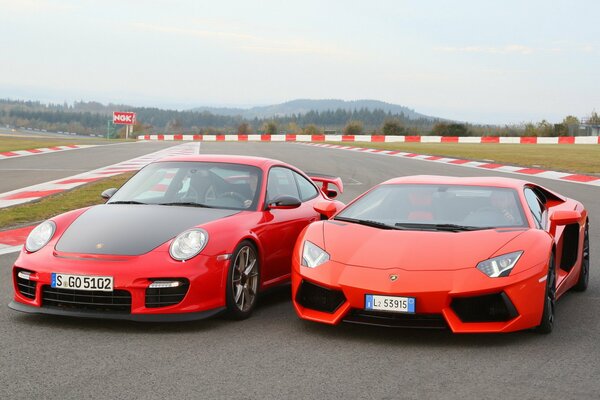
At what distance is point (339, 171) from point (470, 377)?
19.6 metres

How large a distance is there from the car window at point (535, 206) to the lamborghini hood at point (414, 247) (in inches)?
22.5

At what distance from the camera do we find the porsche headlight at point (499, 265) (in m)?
5.52

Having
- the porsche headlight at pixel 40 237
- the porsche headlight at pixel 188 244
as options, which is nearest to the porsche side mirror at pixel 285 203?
the porsche headlight at pixel 188 244

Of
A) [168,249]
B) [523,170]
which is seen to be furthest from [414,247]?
[523,170]

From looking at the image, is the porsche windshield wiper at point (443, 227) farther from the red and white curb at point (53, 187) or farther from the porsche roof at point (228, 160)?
the red and white curb at point (53, 187)

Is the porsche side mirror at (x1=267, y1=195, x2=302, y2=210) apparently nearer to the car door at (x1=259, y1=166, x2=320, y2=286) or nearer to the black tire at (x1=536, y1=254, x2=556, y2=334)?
the car door at (x1=259, y1=166, x2=320, y2=286)

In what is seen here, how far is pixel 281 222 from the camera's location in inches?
284

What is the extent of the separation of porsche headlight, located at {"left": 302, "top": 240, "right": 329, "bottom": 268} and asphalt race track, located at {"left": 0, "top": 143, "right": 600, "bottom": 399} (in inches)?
18.7

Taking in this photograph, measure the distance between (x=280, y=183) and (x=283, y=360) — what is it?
2892mm

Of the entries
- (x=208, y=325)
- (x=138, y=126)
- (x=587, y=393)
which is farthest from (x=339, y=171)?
(x=138, y=126)

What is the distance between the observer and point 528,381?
4660 mm

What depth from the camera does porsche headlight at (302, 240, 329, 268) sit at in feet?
19.3

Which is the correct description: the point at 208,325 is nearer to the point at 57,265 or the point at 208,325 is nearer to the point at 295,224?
the point at 57,265

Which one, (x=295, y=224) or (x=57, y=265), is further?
(x=295, y=224)
